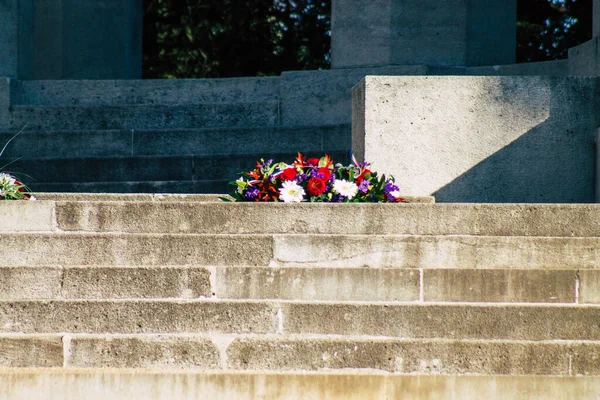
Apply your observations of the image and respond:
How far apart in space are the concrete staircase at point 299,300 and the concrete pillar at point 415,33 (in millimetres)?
5646

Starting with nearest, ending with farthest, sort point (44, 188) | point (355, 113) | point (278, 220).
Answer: point (278, 220) < point (355, 113) < point (44, 188)

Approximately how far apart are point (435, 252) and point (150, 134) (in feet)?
18.7

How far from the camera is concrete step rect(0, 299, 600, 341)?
19.5ft

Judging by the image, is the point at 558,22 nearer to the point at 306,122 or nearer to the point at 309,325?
the point at 306,122

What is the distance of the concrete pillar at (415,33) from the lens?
11969 mm

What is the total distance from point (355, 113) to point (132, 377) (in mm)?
4313

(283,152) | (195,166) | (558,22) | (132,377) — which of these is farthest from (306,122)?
(558,22)

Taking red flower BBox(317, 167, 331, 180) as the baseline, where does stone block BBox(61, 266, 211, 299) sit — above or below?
below

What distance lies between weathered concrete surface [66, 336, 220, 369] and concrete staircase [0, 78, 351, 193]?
15.4 ft

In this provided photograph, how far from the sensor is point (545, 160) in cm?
841

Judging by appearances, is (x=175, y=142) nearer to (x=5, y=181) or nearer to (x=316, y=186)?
(x=5, y=181)

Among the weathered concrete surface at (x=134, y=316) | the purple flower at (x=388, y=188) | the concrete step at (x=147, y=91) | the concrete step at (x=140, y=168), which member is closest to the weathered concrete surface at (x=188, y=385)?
the weathered concrete surface at (x=134, y=316)

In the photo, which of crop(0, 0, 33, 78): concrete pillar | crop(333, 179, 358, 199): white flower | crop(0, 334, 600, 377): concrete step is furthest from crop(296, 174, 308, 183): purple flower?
crop(0, 0, 33, 78): concrete pillar

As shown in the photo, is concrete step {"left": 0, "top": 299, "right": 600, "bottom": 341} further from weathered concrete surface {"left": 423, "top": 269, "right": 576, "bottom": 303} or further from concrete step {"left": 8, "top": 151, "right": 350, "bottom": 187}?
concrete step {"left": 8, "top": 151, "right": 350, "bottom": 187}
